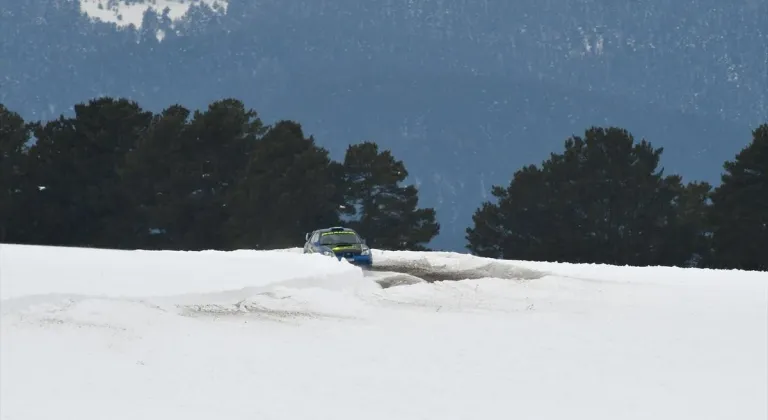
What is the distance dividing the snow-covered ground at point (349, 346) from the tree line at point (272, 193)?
45.7m

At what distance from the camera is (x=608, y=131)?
249ft

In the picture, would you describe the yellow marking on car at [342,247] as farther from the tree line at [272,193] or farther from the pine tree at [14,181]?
the pine tree at [14,181]

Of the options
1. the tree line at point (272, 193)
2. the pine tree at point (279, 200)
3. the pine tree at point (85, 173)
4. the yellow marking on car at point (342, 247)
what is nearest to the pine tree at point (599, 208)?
the tree line at point (272, 193)

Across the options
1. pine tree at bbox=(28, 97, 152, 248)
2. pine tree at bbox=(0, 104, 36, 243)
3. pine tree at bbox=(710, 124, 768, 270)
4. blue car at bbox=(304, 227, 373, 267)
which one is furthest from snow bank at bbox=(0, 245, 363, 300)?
pine tree at bbox=(0, 104, 36, 243)

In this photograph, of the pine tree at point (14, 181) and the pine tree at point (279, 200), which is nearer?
the pine tree at point (279, 200)

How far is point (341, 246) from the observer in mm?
34812

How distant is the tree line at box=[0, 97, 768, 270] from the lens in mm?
72625

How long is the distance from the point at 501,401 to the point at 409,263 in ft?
81.1

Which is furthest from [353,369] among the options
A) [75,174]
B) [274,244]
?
[75,174]

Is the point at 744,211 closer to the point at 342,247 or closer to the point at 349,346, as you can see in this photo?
the point at 342,247

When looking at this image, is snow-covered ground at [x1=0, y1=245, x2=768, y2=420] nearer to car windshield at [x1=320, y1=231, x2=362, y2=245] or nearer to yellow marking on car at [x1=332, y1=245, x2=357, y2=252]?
yellow marking on car at [x1=332, y1=245, x2=357, y2=252]

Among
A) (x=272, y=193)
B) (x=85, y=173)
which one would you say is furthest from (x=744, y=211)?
(x=85, y=173)

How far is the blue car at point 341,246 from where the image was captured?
34.5 m

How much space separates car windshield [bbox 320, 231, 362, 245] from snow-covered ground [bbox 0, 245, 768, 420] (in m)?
7.75
